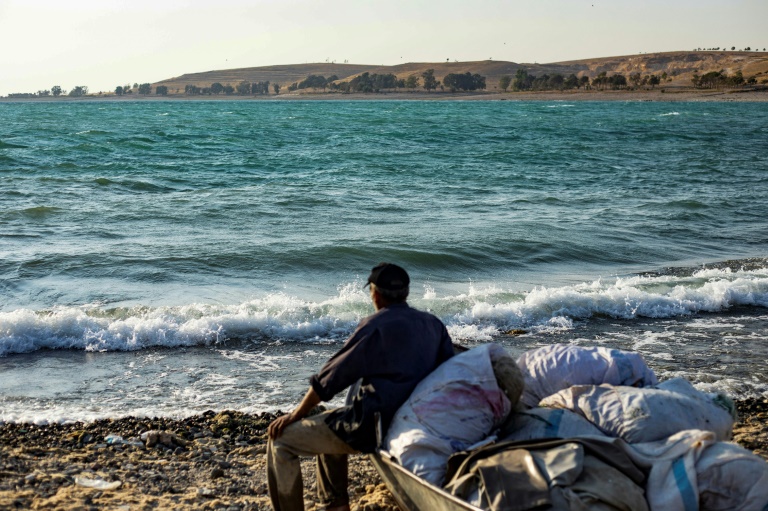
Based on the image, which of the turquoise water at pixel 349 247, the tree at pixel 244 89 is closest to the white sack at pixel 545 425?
the turquoise water at pixel 349 247

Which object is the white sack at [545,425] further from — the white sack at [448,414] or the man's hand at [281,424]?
the man's hand at [281,424]

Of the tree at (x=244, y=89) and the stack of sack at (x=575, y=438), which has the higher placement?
the tree at (x=244, y=89)

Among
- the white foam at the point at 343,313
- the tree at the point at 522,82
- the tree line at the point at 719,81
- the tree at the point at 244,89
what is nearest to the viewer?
the white foam at the point at 343,313

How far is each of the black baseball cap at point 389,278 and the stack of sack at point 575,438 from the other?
0.49m

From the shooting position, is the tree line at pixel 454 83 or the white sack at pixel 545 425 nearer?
the white sack at pixel 545 425

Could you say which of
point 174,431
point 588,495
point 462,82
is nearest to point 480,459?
point 588,495

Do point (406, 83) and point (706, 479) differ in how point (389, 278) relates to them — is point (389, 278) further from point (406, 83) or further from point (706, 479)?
point (406, 83)

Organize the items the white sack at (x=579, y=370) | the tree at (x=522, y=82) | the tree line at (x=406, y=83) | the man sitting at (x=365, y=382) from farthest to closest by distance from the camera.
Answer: the tree line at (x=406, y=83)
the tree at (x=522, y=82)
the white sack at (x=579, y=370)
the man sitting at (x=365, y=382)

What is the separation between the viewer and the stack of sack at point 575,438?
3473 mm

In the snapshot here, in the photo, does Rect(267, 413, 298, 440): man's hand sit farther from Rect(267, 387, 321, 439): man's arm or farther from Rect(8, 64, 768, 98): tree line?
Rect(8, 64, 768, 98): tree line

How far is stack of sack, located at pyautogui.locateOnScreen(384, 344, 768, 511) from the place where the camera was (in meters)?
3.47

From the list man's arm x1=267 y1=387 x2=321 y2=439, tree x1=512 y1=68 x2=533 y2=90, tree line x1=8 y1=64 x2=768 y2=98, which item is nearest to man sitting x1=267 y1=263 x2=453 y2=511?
man's arm x1=267 y1=387 x2=321 y2=439

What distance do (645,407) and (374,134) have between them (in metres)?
37.3

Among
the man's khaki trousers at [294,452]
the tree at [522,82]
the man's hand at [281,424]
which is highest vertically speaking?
the tree at [522,82]
